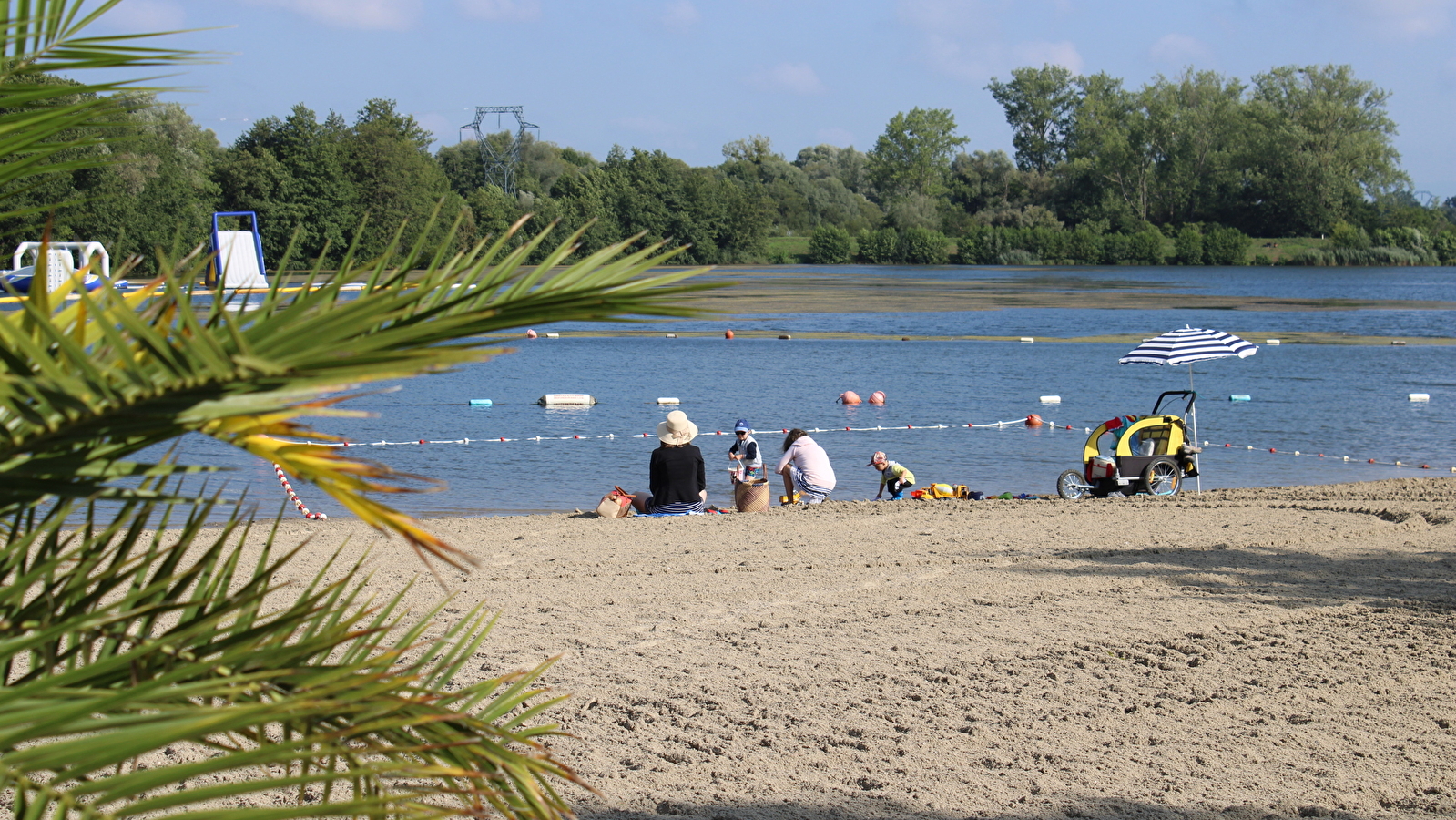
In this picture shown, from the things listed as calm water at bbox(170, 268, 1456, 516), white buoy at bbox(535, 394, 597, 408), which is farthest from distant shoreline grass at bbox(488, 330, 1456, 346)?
white buoy at bbox(535, 394, 597, 408)

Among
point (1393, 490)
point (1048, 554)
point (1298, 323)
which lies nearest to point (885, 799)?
point (1048, 554)

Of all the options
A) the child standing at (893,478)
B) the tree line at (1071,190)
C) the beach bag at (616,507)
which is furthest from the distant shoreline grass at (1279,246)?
the beach bag at (616,507)

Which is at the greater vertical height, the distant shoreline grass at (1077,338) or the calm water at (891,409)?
the distant shoreline grass at (1077,338)

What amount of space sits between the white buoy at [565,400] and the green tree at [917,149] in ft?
374

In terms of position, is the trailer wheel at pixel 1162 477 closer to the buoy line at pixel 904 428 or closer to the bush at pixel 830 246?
the buoy line at pixel 904 428

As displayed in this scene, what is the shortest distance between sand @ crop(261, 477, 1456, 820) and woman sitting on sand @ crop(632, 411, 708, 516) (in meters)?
1.03

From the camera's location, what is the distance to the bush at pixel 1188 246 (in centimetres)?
10162

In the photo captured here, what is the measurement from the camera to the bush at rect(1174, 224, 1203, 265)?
333ft

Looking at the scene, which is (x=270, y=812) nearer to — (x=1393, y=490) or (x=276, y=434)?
(x=276, y=434)

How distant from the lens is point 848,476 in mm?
14906

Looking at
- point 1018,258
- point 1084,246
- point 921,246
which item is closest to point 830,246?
point 921,246

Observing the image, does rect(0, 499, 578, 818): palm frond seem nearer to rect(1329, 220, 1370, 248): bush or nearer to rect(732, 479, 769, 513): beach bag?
rect(732, 479, 769, 513): beach bag

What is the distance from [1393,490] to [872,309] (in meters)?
39.8

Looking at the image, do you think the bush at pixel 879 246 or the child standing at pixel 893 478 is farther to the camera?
the bush at pixel 879 246
